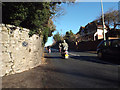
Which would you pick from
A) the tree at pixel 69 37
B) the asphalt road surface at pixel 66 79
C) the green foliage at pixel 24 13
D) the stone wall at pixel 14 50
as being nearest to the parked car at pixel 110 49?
the asphalt road surface at pixel 66 79

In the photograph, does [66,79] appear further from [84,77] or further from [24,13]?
[24,13]

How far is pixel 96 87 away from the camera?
3248mm

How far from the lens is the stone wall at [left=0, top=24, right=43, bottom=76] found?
4.97 metres

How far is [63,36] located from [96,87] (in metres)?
52.4

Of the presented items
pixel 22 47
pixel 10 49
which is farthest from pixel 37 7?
pixel 10 49

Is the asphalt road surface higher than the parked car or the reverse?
the reverse

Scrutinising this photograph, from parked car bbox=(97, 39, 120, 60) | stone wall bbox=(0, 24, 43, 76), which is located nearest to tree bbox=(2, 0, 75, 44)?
stone wall bbox=(0, 24, 43, 76)

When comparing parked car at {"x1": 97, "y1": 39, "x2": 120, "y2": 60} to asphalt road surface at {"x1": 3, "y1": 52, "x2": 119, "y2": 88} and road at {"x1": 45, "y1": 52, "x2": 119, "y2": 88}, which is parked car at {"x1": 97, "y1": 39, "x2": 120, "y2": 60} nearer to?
road at {"x1": 45, "y1": 52, "x2": 119, "y2": 88}

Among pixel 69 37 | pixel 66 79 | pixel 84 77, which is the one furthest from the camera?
pixel 69 37

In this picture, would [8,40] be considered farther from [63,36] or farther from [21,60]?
[63,36]

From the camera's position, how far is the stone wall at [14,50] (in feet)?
16.3

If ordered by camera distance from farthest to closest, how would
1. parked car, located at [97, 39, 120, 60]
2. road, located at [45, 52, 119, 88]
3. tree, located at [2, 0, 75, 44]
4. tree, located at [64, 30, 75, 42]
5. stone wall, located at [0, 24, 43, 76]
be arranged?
tree, located at [64, 30, 75, 42]
parked car, located at [97, 39, 120, 60]
tree, located at [2, 0, 75, 44]
stone wall, located at [0, 24, 43, 76]
road, located at [45, 52, 119, 88]

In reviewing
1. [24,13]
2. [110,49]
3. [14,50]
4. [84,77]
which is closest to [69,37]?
[110,49]

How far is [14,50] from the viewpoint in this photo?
538cm
